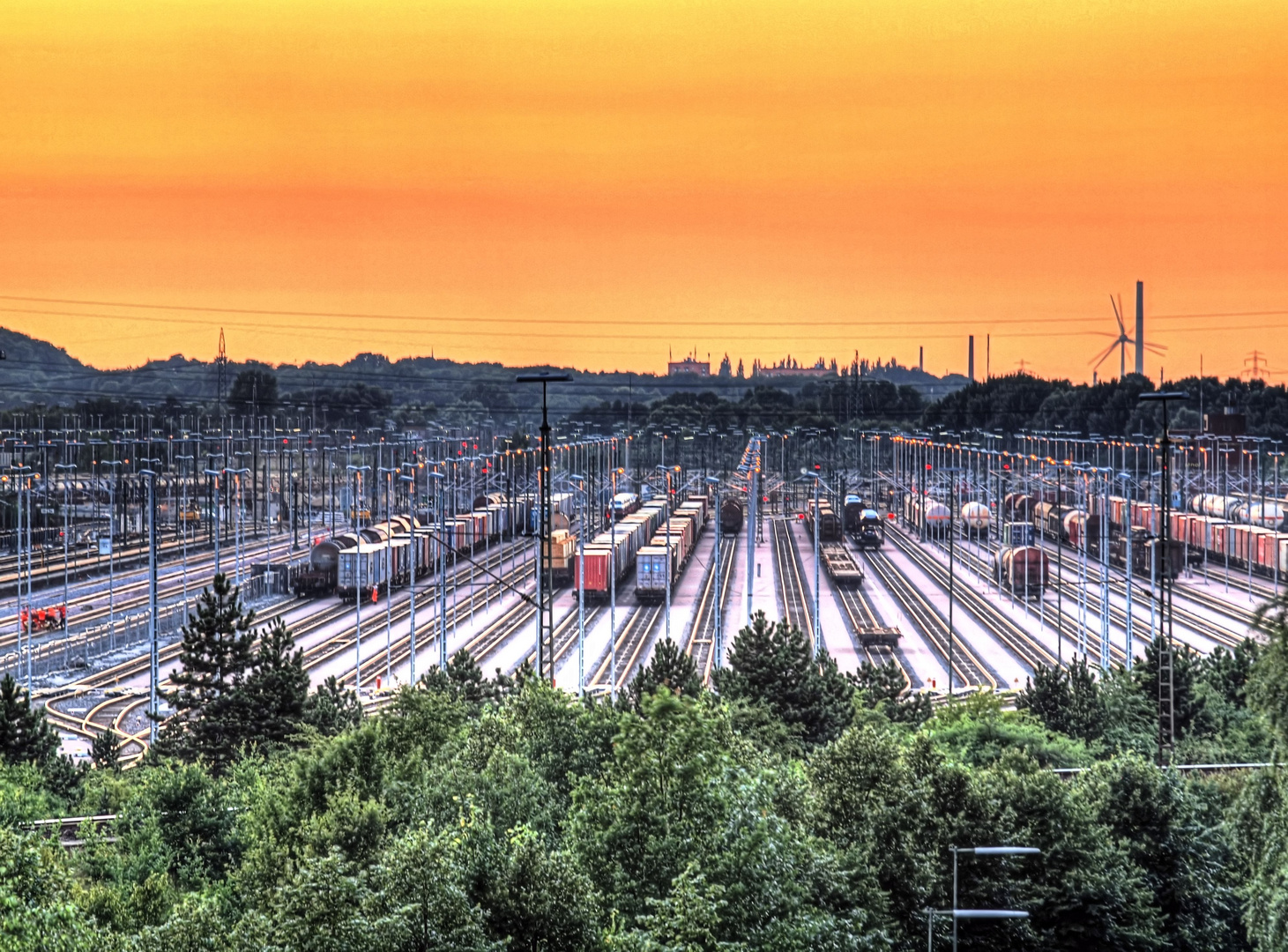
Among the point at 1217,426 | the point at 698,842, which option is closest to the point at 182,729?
the point at 698,842

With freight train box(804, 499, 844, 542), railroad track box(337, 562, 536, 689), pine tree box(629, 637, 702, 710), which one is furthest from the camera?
freight train box(804, 499, 844, 542)

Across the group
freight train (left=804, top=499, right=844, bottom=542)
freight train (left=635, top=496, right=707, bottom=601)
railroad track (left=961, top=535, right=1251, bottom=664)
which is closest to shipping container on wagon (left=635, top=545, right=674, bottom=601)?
freight train (left=635, top=496, right=707, bottom=601)

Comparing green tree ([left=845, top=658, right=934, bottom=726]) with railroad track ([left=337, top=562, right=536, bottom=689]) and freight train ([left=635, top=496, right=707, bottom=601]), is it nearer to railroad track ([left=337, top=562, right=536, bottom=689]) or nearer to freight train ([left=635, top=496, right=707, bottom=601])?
railroad track ([left=337, top=562, right=536, bottom=689])

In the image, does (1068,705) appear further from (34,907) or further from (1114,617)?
(34,907)

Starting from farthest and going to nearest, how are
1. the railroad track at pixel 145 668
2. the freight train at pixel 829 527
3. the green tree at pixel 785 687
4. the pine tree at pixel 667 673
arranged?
the freight train at pixel 829 527 < the railroad track at pixel 145 668 < the pine tree at pixel 667 673 < the green tree at pixel 785 687

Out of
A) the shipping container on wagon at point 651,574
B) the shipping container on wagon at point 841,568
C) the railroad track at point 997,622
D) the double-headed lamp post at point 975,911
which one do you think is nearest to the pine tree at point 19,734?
the double-headed lamp post at point 975,911

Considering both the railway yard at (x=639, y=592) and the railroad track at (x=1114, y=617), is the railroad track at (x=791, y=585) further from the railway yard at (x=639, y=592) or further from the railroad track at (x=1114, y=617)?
the railroad track at (x=1114, y=617)

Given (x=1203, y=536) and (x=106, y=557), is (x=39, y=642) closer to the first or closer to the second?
(x=106, y=557)
